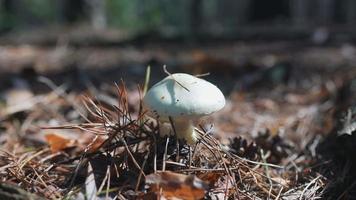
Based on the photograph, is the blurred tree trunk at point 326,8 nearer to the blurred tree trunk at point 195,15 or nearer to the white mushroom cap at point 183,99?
the blurred tree trunk at point 195,15

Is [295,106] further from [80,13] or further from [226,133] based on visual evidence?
[80,13]

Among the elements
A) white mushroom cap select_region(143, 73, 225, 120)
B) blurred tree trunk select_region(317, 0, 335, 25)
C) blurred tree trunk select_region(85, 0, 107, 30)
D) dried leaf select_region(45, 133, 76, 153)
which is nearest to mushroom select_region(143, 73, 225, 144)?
white mushroom cap select_region(143, 73, 225, 120)

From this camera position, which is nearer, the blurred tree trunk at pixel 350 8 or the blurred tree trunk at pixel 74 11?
the blurred tree trunk at pixel 74 11

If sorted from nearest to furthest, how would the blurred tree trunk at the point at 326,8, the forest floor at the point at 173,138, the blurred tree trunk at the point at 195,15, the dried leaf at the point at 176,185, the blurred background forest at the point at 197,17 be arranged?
the dried leaf at the point at 176,185 → the forest floor at the point at 173,138 → the blurred tree trunk at the point at 195,15 → the blurred background forest at the point at 197,17 → the blurred tree trunk at the point at 326,8

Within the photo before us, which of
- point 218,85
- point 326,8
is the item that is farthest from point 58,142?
point 326,8

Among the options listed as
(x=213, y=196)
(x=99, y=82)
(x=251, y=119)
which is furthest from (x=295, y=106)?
(x=213, y=196)

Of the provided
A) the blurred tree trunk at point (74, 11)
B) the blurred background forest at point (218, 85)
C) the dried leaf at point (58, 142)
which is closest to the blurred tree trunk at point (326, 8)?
the blurred background forest at point (218, 85)

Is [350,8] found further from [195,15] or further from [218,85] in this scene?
[218,85]
